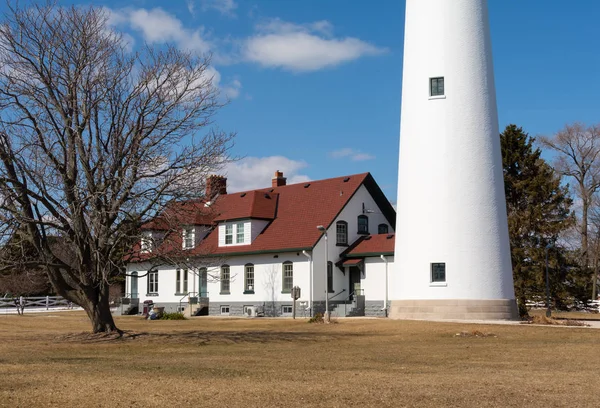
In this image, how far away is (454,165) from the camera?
2978 centimetres

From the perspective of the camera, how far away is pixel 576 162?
181ft

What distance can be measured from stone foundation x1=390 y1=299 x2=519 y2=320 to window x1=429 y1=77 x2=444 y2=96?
8.27 m

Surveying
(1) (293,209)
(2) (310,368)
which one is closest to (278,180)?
(1) (293,209)

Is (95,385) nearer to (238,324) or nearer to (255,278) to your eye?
(238,324)

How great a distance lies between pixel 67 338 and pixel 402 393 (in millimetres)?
14994

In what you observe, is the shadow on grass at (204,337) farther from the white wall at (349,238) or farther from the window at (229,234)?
the window at (229,234)

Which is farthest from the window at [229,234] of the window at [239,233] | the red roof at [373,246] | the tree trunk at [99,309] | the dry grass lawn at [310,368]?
the tree trunk at [99,309]

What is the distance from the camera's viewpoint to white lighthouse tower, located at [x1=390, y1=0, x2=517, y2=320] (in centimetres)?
2961

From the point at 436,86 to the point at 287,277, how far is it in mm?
14442

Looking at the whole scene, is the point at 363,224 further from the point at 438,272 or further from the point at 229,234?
the point at 438,272

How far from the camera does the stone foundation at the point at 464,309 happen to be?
2955 centimetres

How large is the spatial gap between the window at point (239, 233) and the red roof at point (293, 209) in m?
0.40

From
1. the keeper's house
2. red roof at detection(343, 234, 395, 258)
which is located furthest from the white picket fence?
red roof at detection(343, 234, 395, 258)

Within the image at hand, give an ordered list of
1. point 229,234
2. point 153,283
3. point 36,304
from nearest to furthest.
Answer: point 229,234 → point 153,283 → point 36,304
